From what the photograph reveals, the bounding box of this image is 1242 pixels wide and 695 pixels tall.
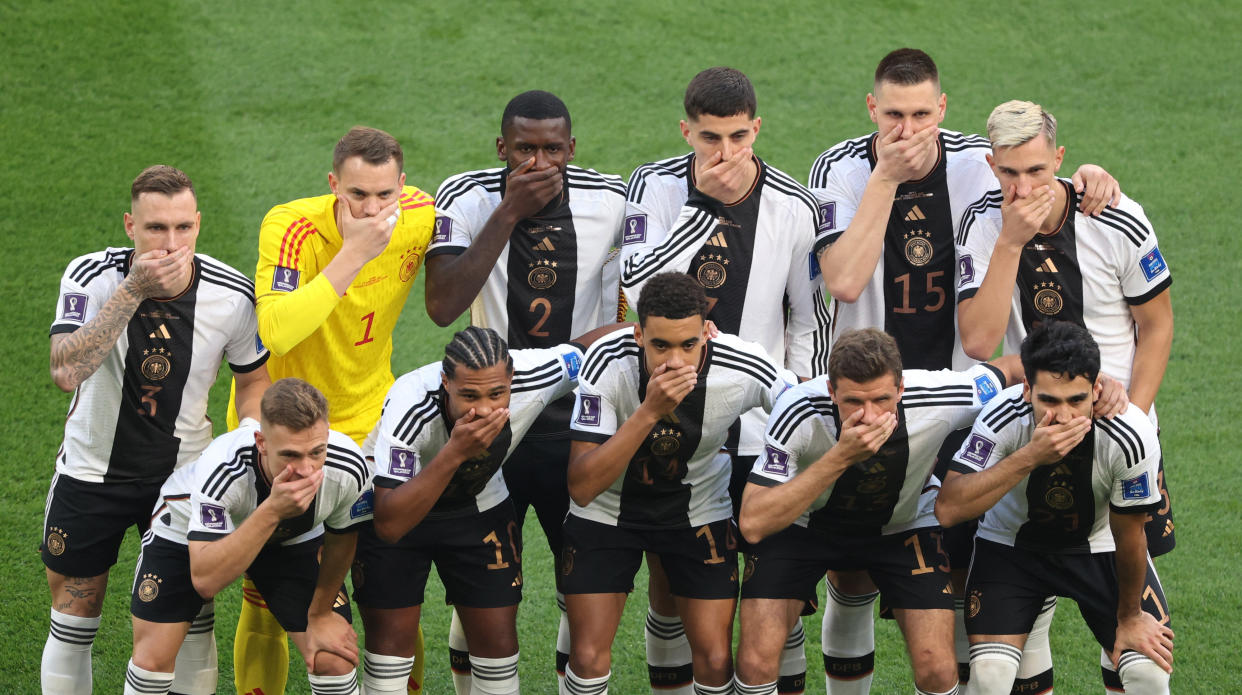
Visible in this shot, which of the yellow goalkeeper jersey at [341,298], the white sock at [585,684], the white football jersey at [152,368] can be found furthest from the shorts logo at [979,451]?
the white football jersey at [152,368]

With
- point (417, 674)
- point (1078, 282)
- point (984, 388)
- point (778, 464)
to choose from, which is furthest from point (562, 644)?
point (1078, 282)

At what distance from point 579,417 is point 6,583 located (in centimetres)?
316

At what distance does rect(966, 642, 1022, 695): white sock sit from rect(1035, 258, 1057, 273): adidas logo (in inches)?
53.3

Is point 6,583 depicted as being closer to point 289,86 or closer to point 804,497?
point 804,497

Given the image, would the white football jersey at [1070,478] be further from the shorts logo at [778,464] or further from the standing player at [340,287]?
the standing player at [340,287]

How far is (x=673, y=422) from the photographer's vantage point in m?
4.77

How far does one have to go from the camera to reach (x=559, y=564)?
5.19 meters

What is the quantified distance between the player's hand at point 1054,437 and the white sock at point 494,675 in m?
1.92

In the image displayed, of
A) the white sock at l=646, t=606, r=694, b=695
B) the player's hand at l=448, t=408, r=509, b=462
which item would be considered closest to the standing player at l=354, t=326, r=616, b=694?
the player's hand at l=448, t=408, r=509, b=462

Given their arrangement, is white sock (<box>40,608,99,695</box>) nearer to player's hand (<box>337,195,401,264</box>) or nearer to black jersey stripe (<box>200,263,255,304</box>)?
black jersey stripe (<box>200,263,255,304</box>)

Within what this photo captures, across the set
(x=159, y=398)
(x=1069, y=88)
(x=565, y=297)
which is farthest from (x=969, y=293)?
(x=1069, y=88)

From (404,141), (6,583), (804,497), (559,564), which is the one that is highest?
(404,141)

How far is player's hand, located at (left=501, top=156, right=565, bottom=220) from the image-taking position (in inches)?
197

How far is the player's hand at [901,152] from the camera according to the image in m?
4.99
